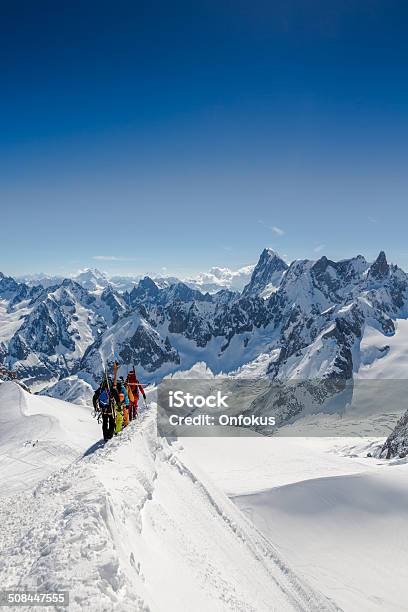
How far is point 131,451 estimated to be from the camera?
43.5ft

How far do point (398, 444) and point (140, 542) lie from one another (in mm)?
56173

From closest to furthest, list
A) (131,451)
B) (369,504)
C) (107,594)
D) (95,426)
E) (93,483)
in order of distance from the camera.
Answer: (107,594) < (93,483) < (131,451) < (369,504) < (95,426)

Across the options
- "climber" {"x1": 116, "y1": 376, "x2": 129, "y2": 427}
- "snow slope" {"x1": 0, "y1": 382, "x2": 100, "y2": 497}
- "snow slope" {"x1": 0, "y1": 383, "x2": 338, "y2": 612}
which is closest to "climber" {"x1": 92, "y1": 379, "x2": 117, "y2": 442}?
"climber" {"x1": 116, "y1": 376, "x2": 129, "y2": 427}

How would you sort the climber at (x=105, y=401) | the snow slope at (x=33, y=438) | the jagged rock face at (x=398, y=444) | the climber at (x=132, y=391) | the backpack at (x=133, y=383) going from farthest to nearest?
the jagged rock face at (x=398, y=444) < the backpack at (x=133, y=383) < the climber at (x=132, y=391) < the snow slope at (x=33, y=438) < the climber at (x=105, y=401)

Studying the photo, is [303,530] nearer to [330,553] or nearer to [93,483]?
[330,553]

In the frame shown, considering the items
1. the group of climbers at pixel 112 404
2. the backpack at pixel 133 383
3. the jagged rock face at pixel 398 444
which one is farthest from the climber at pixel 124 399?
the jagged rock face at pixel 398 444

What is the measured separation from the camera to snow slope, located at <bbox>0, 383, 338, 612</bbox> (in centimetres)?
580

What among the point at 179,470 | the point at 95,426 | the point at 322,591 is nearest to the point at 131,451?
the point at 179,470

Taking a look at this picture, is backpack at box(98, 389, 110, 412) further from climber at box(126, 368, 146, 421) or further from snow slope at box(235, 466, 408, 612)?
snow slope at box(235, 466, 408, 612)

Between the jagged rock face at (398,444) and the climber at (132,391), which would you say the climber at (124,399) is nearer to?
the climber at (132,391)

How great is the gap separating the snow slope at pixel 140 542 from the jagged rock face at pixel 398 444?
4423 centimetres

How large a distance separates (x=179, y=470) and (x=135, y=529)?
7.77 m

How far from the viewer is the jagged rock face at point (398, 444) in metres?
52.3

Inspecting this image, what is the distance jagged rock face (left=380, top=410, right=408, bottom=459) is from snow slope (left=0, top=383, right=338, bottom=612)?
44.2 metres
